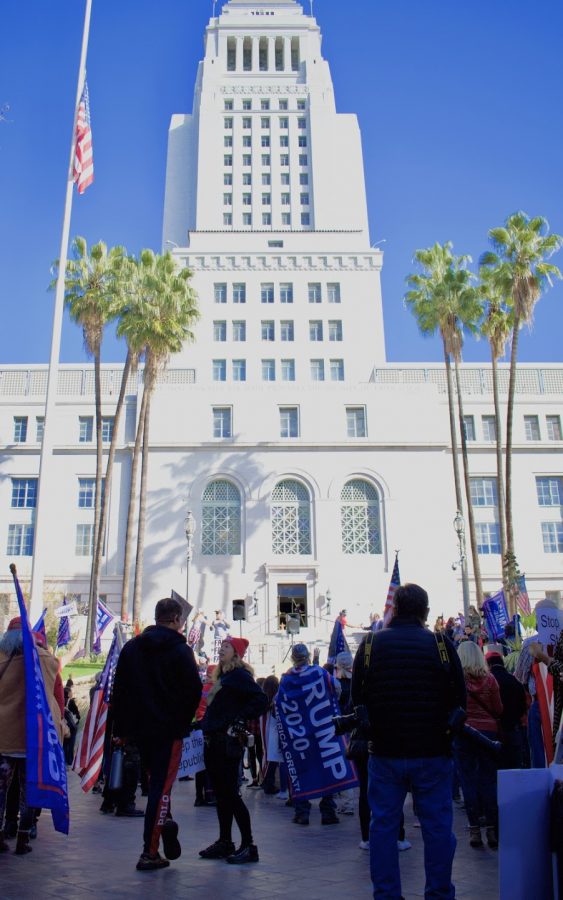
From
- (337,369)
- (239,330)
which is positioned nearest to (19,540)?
(239,330)

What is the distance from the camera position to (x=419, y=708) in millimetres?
4398

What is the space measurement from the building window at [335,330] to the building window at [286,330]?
97.0 inches

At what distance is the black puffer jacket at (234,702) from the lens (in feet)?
20.6

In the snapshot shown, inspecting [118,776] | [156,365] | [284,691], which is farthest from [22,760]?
[156,365]

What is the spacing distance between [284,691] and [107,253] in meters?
27.9

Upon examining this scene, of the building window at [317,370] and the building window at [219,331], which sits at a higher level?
the building window at [219,331]

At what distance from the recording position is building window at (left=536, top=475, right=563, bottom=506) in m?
40.1

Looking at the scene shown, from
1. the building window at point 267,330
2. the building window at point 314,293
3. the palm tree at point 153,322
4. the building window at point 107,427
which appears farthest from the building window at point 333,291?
the building window at point 107,427

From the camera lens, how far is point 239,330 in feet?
158

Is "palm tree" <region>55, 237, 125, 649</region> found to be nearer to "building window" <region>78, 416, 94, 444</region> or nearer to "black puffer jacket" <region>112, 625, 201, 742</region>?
"building window" <region>78, 416, 94, 444</region>

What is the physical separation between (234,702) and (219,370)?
137ft

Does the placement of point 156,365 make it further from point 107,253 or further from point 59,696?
point 59,696

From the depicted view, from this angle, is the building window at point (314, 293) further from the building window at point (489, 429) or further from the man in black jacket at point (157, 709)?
the man in black jacket at point (157, 709)

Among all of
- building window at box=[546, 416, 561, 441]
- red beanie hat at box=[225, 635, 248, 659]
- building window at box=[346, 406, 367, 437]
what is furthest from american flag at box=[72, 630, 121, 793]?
building window at box=[546, 416, 561, 441]
